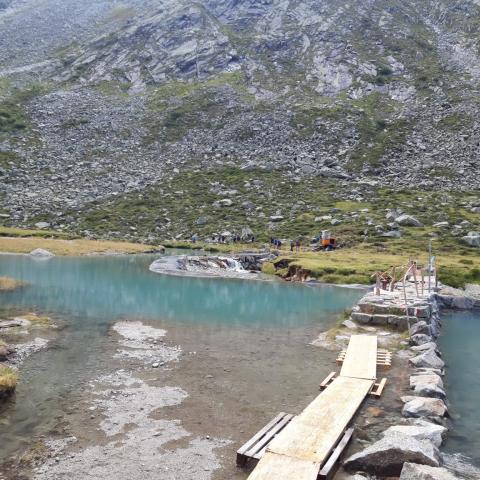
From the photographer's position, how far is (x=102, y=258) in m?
67.9

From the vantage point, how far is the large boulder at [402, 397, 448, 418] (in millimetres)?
16562

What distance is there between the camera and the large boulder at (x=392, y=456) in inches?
483

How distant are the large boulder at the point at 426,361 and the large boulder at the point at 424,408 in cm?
478

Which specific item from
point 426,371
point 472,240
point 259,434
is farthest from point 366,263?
point 259,434

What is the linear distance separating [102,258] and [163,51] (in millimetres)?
111451

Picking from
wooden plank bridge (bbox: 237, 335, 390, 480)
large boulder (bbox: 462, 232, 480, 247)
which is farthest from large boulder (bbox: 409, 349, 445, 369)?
large boulder (bbox: 462, 232, 480, 247)

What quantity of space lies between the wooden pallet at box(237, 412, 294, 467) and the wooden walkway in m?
0.28

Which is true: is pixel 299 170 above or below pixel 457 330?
above

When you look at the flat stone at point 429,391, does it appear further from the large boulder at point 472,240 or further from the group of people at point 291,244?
the large boulder at point 472,240

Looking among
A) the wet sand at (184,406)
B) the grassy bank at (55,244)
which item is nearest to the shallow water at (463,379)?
the wet sand at (184,406)

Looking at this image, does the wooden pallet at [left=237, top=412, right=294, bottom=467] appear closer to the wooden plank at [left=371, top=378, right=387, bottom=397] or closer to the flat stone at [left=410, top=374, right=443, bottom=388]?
the wooden plank at [left=371, top=378, right=387, bottom=397]

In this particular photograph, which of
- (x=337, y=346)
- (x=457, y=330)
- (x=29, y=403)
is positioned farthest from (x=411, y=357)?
(x=29, y=403)

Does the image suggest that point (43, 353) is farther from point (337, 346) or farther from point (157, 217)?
point (157, 217)

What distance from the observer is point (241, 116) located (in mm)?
126812
